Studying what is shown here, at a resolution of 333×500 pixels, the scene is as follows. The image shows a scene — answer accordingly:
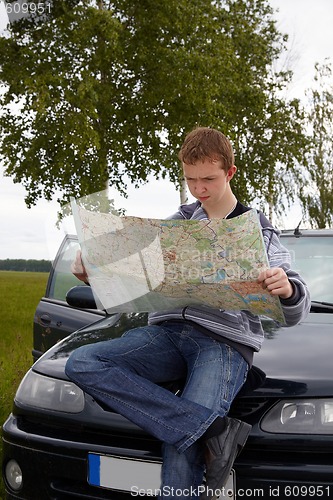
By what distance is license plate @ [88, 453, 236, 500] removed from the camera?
9.12 feet

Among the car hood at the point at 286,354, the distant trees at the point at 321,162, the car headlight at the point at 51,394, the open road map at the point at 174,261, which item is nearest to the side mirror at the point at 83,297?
the car hood at the point at 286,354

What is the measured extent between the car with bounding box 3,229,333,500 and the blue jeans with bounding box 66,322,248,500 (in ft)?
0.42

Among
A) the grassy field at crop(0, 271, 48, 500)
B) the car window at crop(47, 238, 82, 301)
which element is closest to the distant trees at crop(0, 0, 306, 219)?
the grassy field at crop(0, 271, 48, 500)

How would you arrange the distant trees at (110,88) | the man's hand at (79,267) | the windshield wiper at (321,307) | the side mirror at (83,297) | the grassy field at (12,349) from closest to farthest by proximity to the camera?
the man's hand at (79,267), the windshield wiper at (321,307), the side mirror at (83,297), the grassy field at (12,349), the distant trees at (110,88)

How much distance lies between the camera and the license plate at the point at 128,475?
2779 millimetres

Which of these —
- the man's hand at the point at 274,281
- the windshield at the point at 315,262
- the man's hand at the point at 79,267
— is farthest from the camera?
the windshield at the point at 315,262

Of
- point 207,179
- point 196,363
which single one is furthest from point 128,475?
point 207,179

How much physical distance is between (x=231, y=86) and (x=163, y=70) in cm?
267

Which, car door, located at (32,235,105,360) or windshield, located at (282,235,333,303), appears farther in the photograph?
car door, located at (32,235,105,360)

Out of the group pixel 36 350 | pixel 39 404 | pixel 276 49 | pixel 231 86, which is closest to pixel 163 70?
pixel 231 86

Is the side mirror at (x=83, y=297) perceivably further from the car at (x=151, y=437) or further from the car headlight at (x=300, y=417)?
the car headlight at (x=300, y=417)

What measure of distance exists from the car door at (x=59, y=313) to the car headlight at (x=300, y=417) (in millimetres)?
2278

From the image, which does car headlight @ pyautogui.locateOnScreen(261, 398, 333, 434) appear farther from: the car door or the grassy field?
the car door

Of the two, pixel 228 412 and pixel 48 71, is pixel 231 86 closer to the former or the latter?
pixel 48 71
